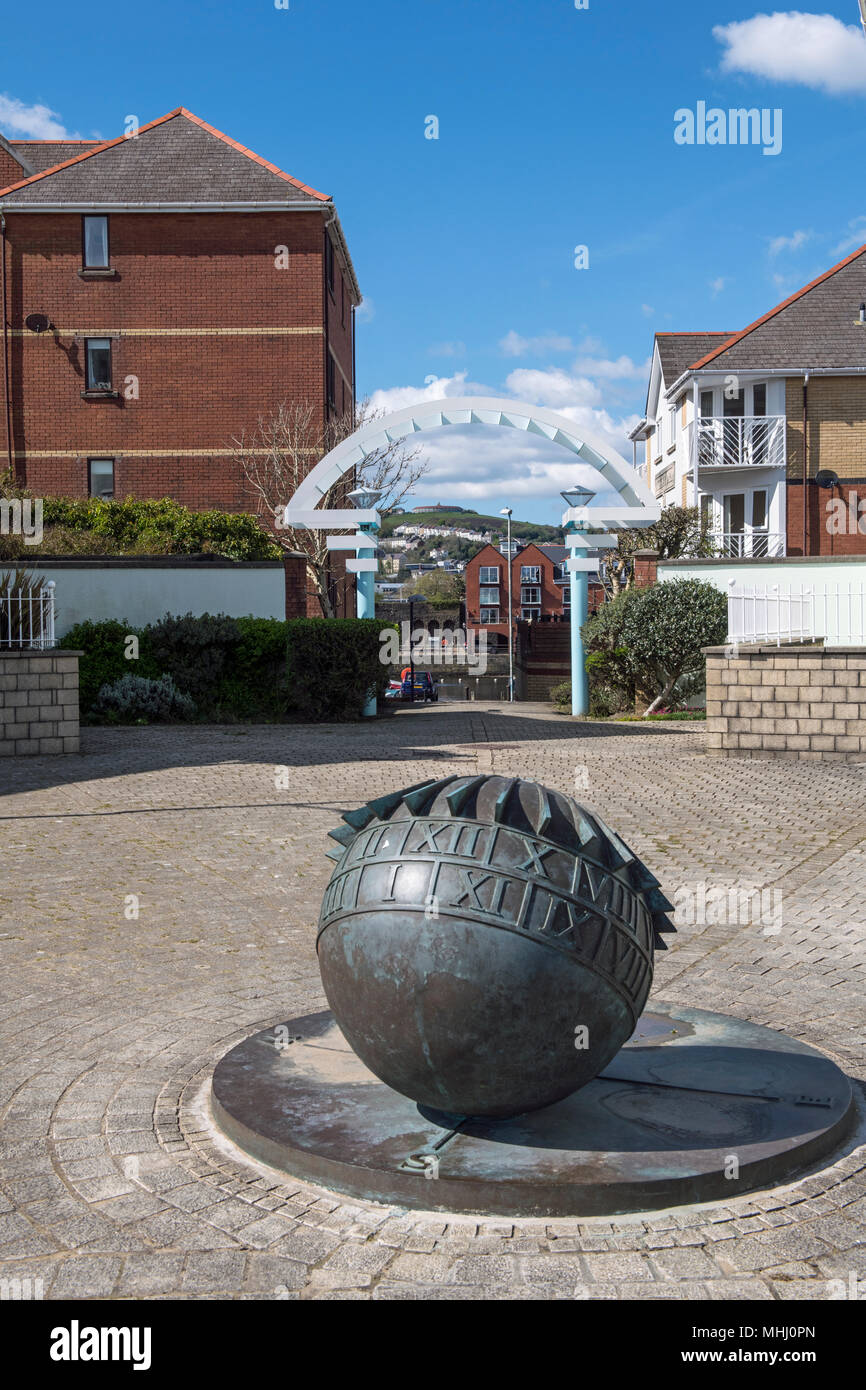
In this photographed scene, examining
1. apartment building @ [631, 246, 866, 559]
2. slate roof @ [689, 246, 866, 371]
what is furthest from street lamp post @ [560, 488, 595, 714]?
slate roof @ [689, 246, 866, 371]

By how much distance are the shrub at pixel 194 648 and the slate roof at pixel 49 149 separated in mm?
24262

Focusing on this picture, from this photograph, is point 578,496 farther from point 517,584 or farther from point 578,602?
point 517,584

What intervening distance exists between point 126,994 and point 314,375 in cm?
2834

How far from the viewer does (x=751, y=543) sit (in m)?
35.0

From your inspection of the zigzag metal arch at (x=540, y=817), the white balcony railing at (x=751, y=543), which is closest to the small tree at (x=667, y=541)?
the white balcony railing at (x=751, y=543)

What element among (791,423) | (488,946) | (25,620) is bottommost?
(488,946)

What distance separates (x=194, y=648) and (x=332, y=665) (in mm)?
2347

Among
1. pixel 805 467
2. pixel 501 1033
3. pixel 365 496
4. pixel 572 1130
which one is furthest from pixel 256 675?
pixel 805 467

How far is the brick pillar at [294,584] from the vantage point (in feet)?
71.9

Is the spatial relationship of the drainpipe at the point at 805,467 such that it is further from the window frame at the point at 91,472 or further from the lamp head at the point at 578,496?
the window frame at the point at 91,472

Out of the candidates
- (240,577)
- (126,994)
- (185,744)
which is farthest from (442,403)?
(126,994)

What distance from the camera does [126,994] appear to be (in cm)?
574

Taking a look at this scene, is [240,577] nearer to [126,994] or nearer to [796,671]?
[796,671]

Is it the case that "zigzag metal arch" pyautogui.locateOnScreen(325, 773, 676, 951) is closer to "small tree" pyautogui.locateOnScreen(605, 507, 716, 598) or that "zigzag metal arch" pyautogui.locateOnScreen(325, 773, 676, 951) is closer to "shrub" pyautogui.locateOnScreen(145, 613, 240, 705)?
"shrub" pyautogui.locateOnScreen(145, 613, 240, 705)
